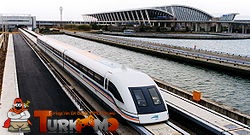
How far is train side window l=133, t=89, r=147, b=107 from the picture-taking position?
15602 millimetres

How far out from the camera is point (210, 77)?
4216 centimetres

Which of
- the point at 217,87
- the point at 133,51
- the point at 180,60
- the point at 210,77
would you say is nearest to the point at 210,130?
the point at 217,87

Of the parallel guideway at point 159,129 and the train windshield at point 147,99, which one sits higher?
the train windshield at point 147,99

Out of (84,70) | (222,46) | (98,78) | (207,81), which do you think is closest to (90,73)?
(84,70)

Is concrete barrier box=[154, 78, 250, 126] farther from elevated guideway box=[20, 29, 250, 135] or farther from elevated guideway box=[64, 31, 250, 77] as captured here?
elevated guideway box=[64, 31, 250, 77]

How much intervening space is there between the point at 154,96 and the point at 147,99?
1.90ft

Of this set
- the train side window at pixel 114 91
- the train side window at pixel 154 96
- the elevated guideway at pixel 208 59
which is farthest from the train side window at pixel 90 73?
the elevated guideway at pixel 208 59

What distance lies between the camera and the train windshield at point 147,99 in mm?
15492

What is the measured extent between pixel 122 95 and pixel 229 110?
7566 millimetres

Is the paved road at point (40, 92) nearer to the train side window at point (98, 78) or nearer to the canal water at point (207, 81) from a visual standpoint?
the train side window at point (98, 78)

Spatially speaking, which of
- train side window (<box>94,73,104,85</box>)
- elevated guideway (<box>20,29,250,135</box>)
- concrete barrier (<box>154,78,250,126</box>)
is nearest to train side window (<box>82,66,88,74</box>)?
train side window (<box>94,73,104,85</box>)

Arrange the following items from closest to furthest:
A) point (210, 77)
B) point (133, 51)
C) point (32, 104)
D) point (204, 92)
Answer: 1. point (32, 104)
2. point (204, 92)
3. point (210, 77)
4. point (133, 51)

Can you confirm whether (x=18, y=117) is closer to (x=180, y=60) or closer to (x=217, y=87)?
(x=217, y=87)

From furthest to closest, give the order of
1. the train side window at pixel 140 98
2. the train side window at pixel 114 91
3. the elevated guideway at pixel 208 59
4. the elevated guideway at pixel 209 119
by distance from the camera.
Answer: the elevated guideway at pixel 208 59 < the train side window at pixel 114 91 < the train side window at pixel 140 98 < the elevated guideway at pixel 209 119
